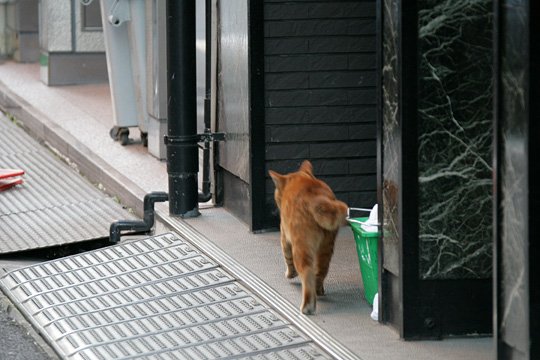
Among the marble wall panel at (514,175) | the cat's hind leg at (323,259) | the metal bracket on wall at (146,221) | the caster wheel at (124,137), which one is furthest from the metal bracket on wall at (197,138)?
the marble wall panel at (514,175)

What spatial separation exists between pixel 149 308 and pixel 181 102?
176 centimetres

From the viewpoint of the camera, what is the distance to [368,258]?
20.4 feet

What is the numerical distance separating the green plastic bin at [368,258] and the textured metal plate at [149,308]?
46 centimetres

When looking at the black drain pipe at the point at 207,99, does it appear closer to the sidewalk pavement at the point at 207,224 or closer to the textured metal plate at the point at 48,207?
the sidewalk pavement at the point at 207,224

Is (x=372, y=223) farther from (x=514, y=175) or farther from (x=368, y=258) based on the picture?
(x=514, y=175)

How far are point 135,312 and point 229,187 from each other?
2026 mm

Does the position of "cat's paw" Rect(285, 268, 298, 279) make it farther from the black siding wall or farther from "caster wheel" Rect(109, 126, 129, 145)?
"caster wheel" Rect(109, 126, 129, 145)

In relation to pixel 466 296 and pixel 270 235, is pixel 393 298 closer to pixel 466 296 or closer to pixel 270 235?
pixel 466 296

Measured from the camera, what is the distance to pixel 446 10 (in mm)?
5652

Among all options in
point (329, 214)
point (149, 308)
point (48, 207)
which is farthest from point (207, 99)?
point (329, 214)

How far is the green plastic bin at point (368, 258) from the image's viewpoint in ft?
20.2

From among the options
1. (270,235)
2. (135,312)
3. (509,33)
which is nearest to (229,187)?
(270,235)

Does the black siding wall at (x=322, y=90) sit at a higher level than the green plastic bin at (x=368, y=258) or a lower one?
higher

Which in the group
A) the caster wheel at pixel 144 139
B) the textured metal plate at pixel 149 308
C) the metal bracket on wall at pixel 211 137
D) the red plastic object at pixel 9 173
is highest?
the metal bracket on wall at pixel 211 137
